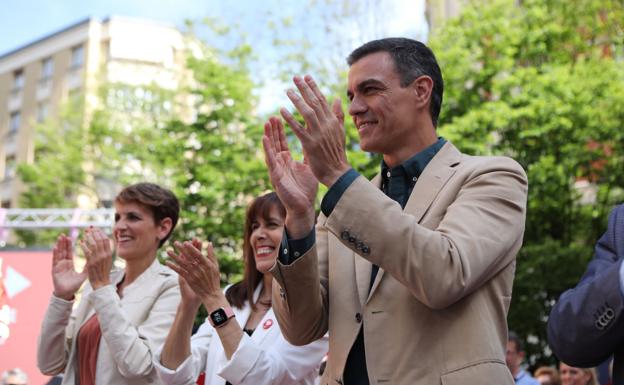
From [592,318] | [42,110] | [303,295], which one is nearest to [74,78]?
[42,110]

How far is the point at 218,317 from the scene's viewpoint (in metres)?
3.46

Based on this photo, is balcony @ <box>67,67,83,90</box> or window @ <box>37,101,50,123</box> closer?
balcony @ <box>67,67,83,90</box>

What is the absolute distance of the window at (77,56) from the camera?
45656mm

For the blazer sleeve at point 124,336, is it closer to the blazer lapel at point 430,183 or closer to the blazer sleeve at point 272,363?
the blazer sleeve at point 272,363

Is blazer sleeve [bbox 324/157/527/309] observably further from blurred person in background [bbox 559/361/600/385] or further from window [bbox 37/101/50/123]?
A: window [bbox 37/101/50/123]

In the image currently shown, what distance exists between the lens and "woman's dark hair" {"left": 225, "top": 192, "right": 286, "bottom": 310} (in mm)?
4062

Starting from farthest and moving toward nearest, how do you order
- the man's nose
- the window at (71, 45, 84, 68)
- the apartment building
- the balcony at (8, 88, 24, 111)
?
1. the balcony at (8, 88, 24, 111)
2. the window at (71, 45, 84, 68)
3. the apartment building
4. the man's nose

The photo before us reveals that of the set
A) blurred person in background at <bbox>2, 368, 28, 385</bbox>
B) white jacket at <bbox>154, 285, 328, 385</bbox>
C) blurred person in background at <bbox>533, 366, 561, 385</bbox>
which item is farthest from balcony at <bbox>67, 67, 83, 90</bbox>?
white jacket at <bbox>154, 285, 328, 385</bbox>

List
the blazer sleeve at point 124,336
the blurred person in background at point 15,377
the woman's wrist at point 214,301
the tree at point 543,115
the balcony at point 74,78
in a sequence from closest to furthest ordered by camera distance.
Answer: the woman's wrist at point 214,301 → the blazer sleeve at point 124,336 → the blurred person in background at point 15,377 → the tree at point 543,115 → the balcony at point 74,78

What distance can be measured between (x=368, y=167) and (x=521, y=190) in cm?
1386

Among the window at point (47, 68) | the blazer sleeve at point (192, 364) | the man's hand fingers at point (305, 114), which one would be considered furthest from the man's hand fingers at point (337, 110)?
the window at point (47, 68)

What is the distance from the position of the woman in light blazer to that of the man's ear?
2.03 metres

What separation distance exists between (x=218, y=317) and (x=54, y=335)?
129 centimetres

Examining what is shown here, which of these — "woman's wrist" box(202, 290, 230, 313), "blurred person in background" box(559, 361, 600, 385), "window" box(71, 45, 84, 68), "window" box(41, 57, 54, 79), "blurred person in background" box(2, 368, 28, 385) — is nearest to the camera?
"woman's wrist" box(202, 290, 230, 313)
